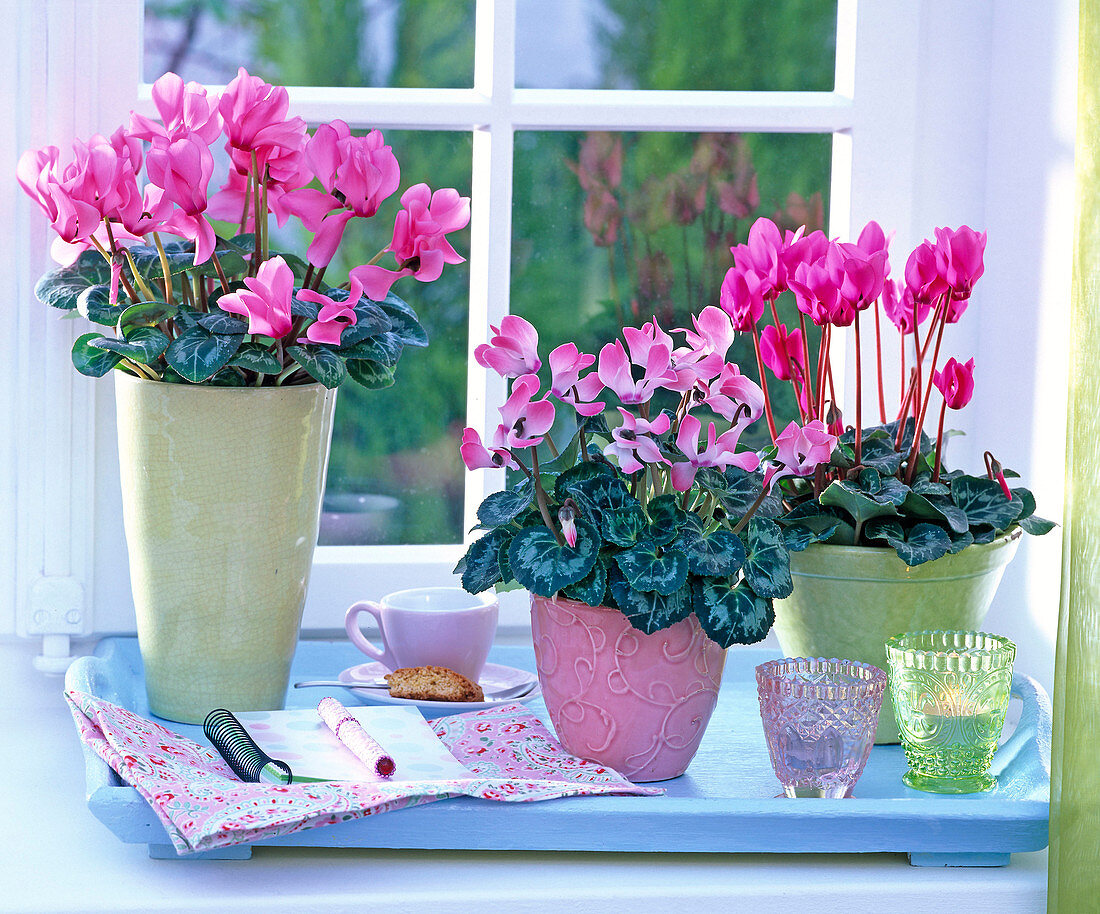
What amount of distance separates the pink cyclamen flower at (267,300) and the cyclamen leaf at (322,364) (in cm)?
3

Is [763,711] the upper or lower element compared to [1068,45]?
lower

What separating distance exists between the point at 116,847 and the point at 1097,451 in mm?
742

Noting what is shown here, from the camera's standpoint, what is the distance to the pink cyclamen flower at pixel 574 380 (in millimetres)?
904

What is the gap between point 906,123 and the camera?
54.2 inches

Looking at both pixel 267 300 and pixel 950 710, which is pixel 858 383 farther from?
pixel 267 300

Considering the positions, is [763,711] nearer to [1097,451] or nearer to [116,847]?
[1097,451]

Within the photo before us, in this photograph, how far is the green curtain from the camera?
83 cm

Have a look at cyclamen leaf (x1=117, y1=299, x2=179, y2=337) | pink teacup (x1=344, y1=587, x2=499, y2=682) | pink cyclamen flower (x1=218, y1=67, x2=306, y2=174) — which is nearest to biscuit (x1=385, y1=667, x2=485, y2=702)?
pink teacup (x1=344, y1=587, x2=499, y2=682)

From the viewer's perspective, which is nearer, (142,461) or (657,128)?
(142,461)

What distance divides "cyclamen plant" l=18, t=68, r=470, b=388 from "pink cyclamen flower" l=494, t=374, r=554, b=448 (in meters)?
0.15

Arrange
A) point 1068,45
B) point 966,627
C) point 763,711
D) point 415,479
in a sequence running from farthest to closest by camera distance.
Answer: point 415,479 < point 1068,45 < point 966,627 < point 763,711

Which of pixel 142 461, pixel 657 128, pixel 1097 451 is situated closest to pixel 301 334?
pixel 142 461

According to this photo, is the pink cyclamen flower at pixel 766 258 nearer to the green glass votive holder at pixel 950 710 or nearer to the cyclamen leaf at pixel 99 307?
the green glass votive holder at pixel 950 710

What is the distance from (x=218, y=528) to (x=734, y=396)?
440 mm
